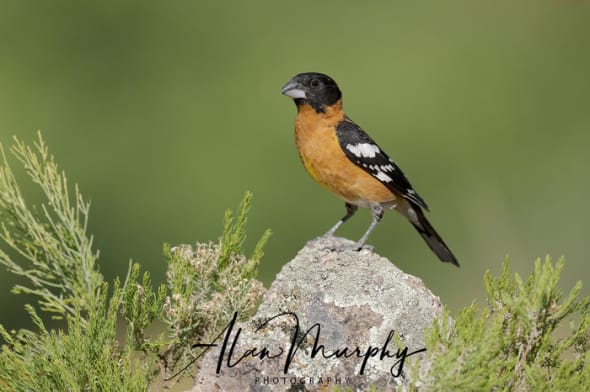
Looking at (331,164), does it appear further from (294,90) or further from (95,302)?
(95,302)

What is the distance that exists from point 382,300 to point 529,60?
839cm

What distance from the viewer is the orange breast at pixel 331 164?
417 cm

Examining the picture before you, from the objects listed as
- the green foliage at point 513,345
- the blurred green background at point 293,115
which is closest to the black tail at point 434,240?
the blurred green background at point 293,115

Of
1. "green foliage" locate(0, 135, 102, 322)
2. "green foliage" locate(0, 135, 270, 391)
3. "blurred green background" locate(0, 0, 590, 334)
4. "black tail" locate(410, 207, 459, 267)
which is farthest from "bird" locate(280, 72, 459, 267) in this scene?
"blurred green background" locate(0, 0, 590, 334)

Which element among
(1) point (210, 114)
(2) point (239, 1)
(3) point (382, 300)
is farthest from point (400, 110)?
(3) point (382, 300)

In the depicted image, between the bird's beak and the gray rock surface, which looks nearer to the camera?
the gray rock surface

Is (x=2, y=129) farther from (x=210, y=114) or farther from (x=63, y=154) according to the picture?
(x=210, y=114)

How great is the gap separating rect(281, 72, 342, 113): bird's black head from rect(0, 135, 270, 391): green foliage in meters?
1.59

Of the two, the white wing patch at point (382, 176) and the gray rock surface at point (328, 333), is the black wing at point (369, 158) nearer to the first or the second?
the white wing patch at point (382, 176)

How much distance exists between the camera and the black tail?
4668mm

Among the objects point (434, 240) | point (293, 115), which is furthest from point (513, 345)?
point (293, 115)

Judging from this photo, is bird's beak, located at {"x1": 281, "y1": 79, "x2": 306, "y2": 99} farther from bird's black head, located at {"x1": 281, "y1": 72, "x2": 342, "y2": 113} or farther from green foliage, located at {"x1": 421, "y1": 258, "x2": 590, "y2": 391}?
green foliage, located at {"x1": 421, "y1": 258, "x2": 590, "y2": 391}

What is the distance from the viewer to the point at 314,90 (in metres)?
4.32

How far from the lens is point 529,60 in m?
10.5
